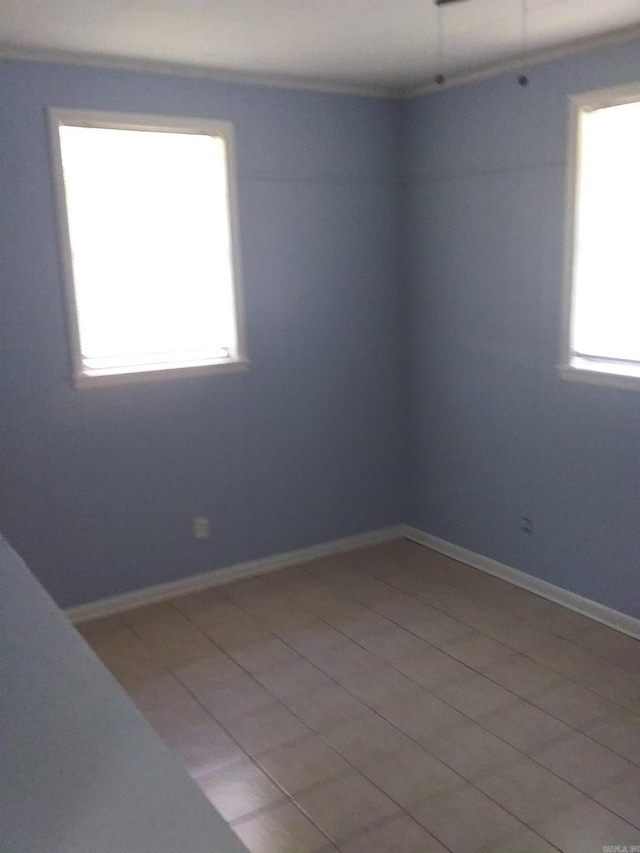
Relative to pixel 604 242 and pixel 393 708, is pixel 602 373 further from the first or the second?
pixel 393 708

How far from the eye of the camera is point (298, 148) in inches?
154

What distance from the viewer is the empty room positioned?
8.80 feet

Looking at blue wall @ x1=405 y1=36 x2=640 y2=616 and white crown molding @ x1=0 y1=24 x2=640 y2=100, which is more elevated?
white crown molding @ x1=0 y1=24 x2=640 y2=100

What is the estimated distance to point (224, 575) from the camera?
13.3 ft

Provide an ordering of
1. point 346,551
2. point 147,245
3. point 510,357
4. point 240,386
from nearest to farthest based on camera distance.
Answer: point 147,245
point 510,357
point 240,386
point 346,551

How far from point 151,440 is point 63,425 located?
424mm

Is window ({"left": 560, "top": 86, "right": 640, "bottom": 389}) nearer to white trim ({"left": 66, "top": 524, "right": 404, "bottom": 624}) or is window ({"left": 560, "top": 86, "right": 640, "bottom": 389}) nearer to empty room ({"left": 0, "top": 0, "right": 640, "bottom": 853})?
empty room ({"left": 0, "top": 0, "right": 640, "bottom": 853})

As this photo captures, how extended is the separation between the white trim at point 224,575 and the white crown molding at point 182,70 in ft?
7.79

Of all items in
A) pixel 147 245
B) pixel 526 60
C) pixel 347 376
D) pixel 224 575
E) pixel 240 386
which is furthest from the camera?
pixel 347 376

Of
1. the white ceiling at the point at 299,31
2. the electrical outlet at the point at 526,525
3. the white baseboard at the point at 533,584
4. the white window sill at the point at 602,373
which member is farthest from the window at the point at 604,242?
the white baseboard at the point at 533,584

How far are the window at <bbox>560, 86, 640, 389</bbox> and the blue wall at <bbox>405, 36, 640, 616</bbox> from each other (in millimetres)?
72

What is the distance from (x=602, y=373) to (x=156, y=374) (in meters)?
2.00

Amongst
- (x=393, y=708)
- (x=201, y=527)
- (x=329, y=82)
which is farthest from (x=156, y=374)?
(x=393, y=708)

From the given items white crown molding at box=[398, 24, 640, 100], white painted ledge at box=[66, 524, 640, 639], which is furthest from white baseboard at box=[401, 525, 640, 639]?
white crown molding at box=[398, 24, 640, 100]
